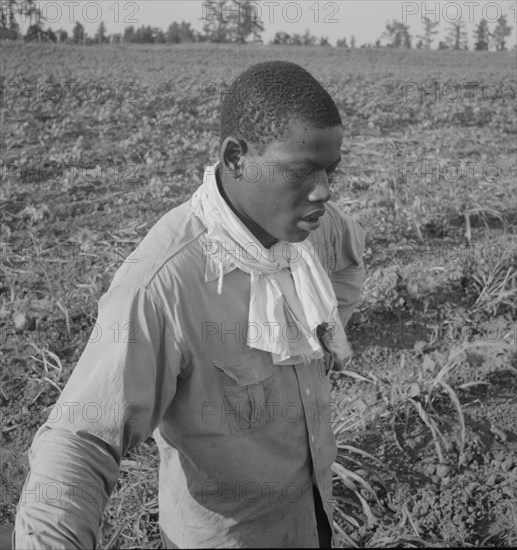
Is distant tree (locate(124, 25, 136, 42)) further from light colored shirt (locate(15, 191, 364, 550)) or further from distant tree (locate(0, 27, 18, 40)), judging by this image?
light colored shirt (locate(15, 191, 364, 550))

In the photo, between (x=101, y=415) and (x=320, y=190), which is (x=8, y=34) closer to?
(x=320, y=190)

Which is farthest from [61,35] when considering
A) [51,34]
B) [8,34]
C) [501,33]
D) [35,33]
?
[501,33]

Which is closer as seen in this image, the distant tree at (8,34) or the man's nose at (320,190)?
the man's nose at (320,190)

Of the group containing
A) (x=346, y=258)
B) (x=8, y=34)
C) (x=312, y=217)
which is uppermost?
(x=8, y=34)

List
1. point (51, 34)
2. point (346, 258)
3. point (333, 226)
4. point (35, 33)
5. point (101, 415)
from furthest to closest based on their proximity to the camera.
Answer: point (51, 34) → point (35, 33) → point (346, 258) → point (333, 226) → point (101, 415)

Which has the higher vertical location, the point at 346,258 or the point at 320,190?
the point at 320,190

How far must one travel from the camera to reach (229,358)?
1.59m

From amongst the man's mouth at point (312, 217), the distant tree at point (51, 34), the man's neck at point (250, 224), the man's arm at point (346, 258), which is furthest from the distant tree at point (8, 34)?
the man's mouth at point (312, 217)

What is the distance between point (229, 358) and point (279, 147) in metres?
0.50

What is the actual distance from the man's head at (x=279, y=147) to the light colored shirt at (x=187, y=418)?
0.50ft

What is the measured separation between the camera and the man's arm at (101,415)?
1.25 meters

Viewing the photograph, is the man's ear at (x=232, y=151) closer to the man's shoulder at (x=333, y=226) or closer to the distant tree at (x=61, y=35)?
the man's shoulder at (x=333, y=226)

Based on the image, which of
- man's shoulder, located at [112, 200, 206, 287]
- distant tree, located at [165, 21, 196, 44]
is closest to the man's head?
man's shoulder, located at [112, 200, 206, 287]

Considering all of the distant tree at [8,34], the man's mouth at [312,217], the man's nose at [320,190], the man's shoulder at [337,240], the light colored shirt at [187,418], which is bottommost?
the light colored shirt at [187,418]
